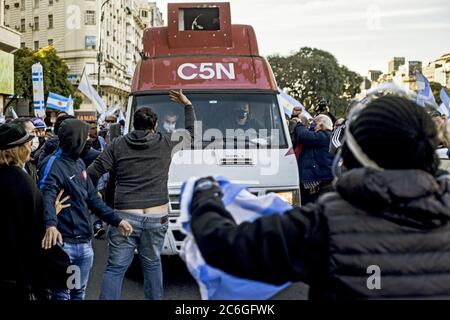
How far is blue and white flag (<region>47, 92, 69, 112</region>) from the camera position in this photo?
1606 cm

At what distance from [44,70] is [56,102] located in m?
38.1

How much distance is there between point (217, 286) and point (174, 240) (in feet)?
Result: 12.7

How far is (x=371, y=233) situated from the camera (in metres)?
1.89

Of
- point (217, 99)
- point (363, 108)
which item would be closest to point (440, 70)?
point (217, 99)

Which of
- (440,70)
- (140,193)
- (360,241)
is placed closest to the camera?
(360,241)

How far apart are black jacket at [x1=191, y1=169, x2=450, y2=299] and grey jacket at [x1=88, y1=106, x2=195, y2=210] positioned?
10.1 ft

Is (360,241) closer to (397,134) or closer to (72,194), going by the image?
(397,134)

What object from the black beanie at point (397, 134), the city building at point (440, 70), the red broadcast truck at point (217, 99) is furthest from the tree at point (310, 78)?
the black beanie at point (397, 134)

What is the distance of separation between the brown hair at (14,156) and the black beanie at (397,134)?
2448 mm

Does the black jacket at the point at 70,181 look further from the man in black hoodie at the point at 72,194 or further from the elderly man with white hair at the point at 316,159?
the elderly man with white hair at the point at 316,159

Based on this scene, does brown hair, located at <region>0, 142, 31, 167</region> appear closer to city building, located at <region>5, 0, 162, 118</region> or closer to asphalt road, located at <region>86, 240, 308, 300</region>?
asphalt road, located at <region>86, 240, 308, 300</region>

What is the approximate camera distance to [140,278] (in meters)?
6.71

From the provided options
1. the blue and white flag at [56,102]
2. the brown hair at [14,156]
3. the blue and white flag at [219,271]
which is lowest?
the blue and white flag at [219,271]

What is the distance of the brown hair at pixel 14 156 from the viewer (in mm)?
3666
